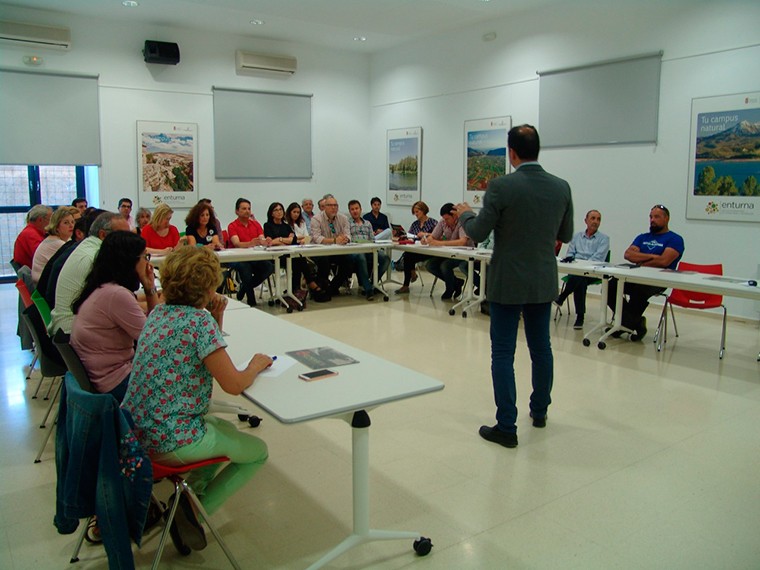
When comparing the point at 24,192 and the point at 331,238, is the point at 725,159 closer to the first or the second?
the point at 331,238

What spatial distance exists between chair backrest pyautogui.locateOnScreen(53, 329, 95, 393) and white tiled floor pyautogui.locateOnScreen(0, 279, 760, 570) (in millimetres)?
607

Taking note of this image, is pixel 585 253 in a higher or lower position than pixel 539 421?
higher

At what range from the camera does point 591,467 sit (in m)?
3.14

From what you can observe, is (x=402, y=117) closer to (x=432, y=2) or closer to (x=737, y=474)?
(x=432, y=2)

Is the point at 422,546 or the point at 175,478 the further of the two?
the point at 422,546

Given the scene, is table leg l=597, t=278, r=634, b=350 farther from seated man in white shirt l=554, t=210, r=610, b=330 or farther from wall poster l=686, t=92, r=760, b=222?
wall poster l=686, t=92, r=760, b=222

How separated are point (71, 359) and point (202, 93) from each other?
778 centimetres

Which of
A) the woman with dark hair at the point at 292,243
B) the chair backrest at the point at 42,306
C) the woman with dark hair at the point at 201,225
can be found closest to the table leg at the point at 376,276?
the woman with dark hair at the point at 292,243

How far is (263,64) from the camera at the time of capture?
9789mm

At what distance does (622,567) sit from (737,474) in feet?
3.81

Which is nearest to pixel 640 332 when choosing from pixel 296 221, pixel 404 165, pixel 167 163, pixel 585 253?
pixel 585 253

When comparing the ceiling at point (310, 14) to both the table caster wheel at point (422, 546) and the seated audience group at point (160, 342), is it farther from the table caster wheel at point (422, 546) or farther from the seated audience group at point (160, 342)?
the table caster wheel at point (422, 546)

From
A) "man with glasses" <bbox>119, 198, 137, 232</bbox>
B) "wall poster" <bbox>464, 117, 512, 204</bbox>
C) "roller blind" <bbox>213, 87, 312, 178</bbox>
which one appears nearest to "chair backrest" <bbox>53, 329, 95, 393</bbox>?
"man with glasses" <bbox>119, 198, 137, 232</bbox>

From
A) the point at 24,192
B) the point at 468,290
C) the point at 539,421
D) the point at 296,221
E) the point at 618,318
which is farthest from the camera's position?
the point at 24,192
